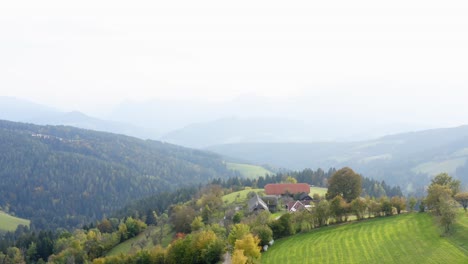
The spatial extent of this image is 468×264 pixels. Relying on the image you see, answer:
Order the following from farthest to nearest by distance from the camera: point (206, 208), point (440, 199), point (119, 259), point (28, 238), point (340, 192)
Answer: point (28, 238) → point (206, 208) → point (340, 192) → point (119, 259) → point (440, 199)

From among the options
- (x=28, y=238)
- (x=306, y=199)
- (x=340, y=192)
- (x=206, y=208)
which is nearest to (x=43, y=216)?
(x=28, y=238)

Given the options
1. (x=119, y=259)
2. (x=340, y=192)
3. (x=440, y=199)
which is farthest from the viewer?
(x=340, y=192)

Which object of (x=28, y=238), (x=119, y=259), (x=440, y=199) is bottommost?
(x=28, y=238)

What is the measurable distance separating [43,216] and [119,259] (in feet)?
521

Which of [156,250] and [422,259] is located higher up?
[422,259]

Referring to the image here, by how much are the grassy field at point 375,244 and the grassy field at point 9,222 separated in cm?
14492

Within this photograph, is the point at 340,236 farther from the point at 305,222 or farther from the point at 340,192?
the point at 340,192

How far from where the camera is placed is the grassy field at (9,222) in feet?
541

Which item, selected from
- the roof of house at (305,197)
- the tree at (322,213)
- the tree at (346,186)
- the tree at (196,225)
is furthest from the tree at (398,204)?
the tree at (196,225)

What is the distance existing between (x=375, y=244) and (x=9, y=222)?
17132cm

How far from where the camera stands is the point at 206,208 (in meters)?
89.0

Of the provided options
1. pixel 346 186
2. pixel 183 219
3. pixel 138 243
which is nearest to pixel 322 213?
pixel 346 186

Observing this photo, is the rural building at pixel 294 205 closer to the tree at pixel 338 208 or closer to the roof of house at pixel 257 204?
the roof of house at pixel 257 204

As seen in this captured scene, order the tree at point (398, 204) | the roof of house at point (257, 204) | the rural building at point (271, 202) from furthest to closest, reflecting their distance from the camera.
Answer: the rural building at point (271, 202), the roof of house at point (257, 204), the tree at point (398, 204)
